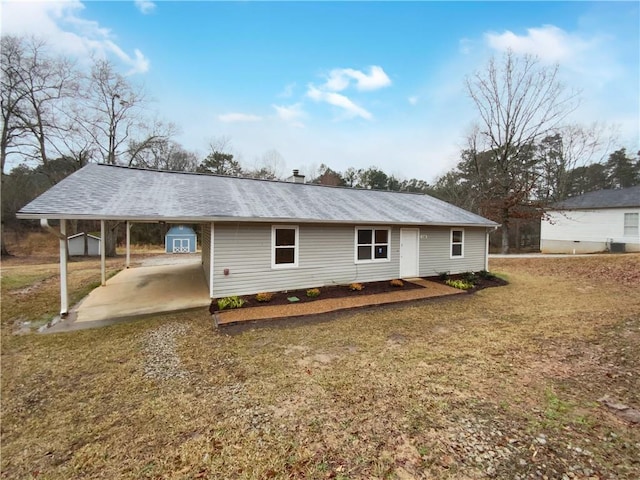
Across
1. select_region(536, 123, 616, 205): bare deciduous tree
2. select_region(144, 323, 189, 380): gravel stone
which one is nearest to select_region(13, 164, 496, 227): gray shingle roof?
select_region(144, 323, 189, 380): gravel stone

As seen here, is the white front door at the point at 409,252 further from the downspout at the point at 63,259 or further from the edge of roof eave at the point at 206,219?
the downspout at the point at 63,259

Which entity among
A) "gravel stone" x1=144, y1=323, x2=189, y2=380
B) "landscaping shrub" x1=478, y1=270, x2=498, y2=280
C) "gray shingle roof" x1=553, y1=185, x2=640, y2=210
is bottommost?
"gravel stone" x1=144, y1=323, x2=189, y2=380

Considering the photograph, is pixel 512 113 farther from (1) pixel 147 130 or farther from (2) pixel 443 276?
(1) pixel 147 130

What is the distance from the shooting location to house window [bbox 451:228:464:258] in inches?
460

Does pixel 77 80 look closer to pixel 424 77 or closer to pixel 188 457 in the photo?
pixel 424 77

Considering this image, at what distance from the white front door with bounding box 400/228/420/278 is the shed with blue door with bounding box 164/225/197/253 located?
1932 centimetres

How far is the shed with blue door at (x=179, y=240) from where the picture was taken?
23.4m

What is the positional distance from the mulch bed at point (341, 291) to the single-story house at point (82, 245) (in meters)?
20.7

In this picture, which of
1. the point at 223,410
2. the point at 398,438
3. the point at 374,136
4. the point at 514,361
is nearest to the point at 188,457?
the point at 223,410

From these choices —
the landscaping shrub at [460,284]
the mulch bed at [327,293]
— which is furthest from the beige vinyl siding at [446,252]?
the mulch bed at [327,293]

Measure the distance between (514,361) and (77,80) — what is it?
26387 millimetres

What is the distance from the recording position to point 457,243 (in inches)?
464

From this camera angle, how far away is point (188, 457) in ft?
8.49

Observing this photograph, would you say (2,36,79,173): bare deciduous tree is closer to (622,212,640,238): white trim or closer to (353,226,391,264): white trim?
(353,226,391,264): white trim
